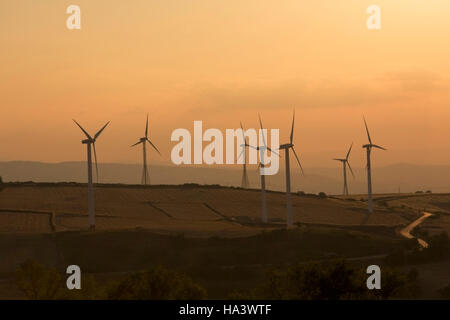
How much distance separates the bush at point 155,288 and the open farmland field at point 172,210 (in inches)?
2244

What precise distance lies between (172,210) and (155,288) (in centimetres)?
10587

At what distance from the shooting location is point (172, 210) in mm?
163375

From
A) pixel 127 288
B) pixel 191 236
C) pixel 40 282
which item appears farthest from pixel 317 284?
pixel 191 236

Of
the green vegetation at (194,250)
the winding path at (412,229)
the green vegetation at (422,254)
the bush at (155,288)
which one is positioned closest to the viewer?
the bush at (155,288)

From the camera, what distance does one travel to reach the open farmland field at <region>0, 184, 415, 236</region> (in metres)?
133

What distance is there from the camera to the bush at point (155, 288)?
56500mm

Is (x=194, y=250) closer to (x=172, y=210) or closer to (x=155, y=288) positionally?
(x=155, y=288)

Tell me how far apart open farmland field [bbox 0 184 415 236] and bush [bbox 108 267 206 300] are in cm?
5700

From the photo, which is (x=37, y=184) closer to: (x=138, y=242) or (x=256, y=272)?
(x=138, y=242)

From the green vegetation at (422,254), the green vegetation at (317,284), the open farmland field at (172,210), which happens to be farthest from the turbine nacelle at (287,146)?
the green vegetation at (317,284)

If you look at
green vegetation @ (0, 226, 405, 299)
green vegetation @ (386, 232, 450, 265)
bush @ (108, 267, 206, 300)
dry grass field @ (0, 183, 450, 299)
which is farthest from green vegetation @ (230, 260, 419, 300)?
green vegetation @ (386, 232, 450, 265)

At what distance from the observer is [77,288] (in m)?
61.1

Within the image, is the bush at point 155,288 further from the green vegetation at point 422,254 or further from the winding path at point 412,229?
the winding path at point 412,229
